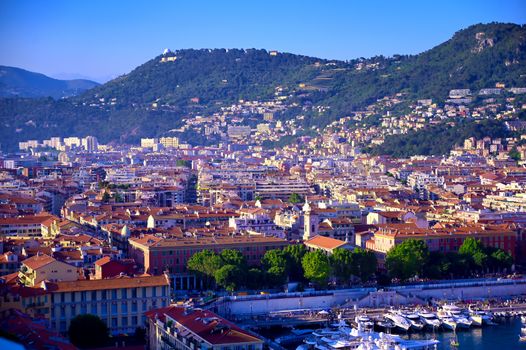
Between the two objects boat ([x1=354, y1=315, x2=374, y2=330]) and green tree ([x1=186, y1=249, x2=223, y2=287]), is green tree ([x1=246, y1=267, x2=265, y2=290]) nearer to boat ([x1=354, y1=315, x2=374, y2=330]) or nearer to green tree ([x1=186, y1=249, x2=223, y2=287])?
green tree ([x1=186, y1=249, x2=223, y2=287])

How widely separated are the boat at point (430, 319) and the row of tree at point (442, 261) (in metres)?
3.32

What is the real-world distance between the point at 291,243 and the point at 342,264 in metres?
2.75

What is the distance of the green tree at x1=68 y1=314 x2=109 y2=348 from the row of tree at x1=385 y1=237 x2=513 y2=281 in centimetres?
979

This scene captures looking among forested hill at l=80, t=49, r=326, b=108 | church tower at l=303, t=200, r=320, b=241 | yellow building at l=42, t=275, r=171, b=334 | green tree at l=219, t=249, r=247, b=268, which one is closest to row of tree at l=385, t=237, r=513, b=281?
green tree at l=219, t=249, r=247, b=268

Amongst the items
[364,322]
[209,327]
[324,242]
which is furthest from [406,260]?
[209,327]

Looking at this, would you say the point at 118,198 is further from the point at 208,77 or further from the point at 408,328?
the point at 208,77

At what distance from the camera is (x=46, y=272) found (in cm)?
2219

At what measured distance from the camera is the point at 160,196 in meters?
47.2

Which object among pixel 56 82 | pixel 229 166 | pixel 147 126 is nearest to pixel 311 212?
pixel 229 166

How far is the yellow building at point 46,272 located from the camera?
21984mm

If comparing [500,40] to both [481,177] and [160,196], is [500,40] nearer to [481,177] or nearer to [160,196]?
[481,177]

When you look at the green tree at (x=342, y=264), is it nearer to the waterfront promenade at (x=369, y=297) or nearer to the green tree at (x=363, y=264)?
the green tree at (x=363, y=264)

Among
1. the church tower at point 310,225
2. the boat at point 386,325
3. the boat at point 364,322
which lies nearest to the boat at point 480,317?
the boat at point 386,325

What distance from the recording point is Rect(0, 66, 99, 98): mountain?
352 feet
